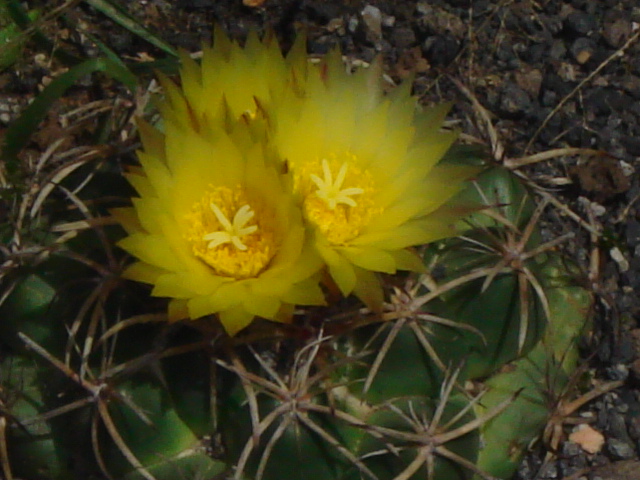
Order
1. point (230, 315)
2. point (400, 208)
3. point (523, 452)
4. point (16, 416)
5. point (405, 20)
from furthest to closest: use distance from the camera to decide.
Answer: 1. point (405, 20)
2. point (523, 452)
3. point (16, 416)
4. point (400, 208)
5. point (230, 315)

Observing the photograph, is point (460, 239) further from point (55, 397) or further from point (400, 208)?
point (55, 397)

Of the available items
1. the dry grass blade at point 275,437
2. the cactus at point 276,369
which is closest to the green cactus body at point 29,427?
the cactus at point 276,369

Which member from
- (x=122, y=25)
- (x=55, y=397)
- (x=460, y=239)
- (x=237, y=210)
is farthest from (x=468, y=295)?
(x=122, y=25)

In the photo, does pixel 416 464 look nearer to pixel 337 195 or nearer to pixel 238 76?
pixel 337 195

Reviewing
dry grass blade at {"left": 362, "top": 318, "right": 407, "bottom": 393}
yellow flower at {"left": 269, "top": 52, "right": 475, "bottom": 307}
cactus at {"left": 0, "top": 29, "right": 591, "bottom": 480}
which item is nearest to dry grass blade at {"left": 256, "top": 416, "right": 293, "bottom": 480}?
cactus at {"left": 0, "top": 29, "right": 591, "bottom": 480}

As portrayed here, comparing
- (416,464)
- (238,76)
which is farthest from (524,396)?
(238,76)

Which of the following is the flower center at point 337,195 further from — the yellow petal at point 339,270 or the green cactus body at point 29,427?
the green cactus body at point 29,427
